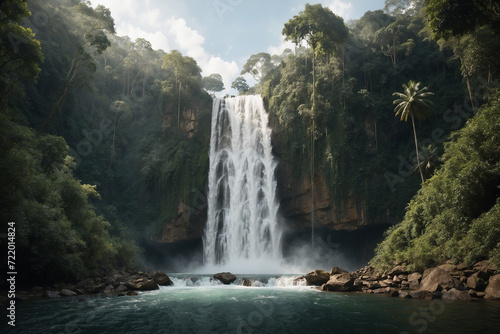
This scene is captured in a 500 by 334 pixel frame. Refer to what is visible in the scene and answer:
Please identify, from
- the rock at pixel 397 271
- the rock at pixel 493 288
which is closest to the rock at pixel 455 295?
the rock at pixel 493 288

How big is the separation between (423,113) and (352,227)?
39.1 ft

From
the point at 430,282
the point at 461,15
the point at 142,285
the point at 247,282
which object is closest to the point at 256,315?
the point at 430,282

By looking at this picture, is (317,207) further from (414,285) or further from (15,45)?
(15,45)

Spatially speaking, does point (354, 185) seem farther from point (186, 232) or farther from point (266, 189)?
point (186, 232)

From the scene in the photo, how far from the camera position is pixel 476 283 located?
11773mm

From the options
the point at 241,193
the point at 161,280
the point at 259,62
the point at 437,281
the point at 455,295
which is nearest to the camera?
the point at 455,295

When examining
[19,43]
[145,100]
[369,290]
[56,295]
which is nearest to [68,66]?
[145,100]

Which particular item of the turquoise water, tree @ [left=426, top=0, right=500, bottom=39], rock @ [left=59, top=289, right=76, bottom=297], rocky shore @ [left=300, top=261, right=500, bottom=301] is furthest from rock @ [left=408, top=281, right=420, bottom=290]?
rock @ [left=59, top=289, right=76, bottom=297]

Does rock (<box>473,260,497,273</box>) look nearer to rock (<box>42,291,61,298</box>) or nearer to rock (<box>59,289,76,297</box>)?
rock (<box>59,289,76,297</box>)

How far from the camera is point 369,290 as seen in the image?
15.5 m

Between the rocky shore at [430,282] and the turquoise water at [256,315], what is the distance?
36.1 inches

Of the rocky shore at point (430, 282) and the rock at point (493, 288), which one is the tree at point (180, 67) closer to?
the rocky shore at point (430, 282)

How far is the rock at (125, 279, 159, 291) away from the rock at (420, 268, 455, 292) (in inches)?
556

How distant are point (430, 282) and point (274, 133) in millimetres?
23994
